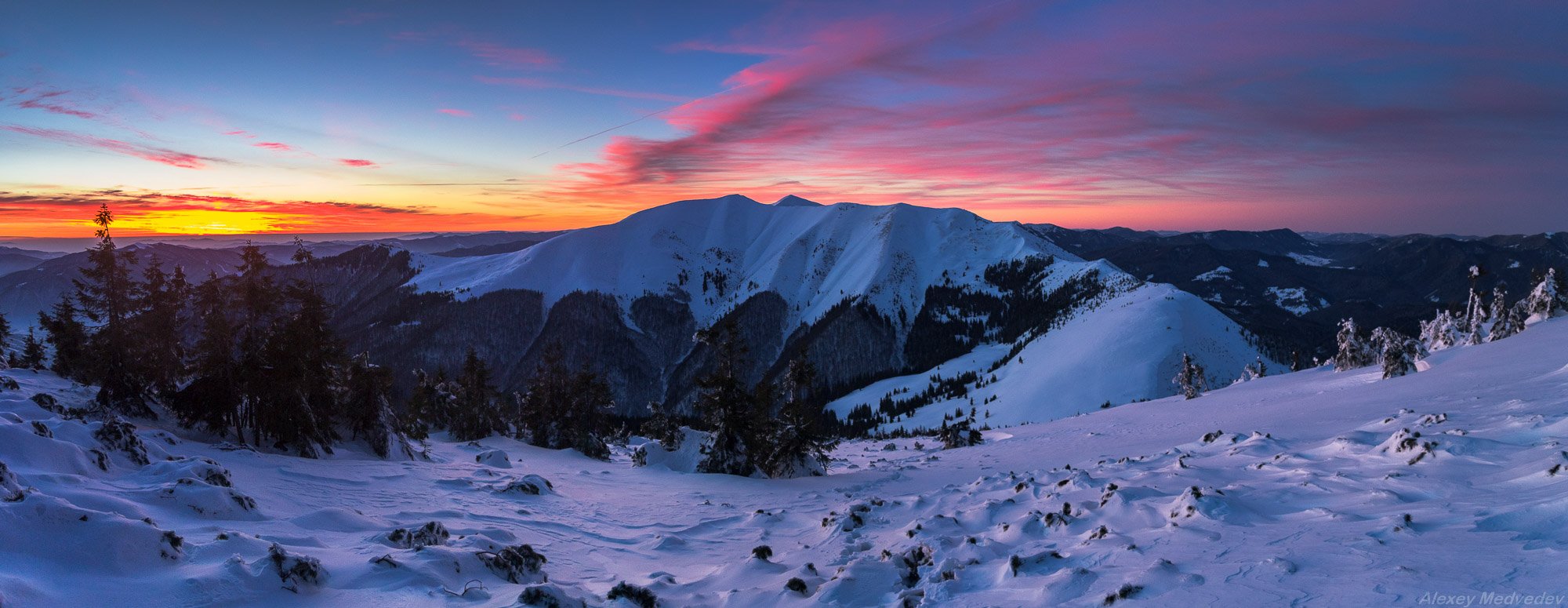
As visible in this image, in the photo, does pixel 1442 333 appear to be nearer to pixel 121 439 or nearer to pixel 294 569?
pixel 294 569

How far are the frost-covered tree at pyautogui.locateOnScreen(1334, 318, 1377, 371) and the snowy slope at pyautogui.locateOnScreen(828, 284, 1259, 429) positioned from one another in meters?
36.3

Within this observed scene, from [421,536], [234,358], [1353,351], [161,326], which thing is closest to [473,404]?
[161,326]

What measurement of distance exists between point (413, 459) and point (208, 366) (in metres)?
7.30

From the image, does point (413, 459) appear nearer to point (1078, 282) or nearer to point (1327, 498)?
point (1327, 498)

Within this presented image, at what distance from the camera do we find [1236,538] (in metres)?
8.42

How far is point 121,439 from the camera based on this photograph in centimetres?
1353

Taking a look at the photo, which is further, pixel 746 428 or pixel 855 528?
pixel 746 428

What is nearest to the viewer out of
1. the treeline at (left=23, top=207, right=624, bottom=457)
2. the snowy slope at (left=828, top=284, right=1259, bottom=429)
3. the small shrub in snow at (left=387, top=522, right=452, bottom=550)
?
the small shrub in snow at (left=387, top=522, right=452, bottom=550)

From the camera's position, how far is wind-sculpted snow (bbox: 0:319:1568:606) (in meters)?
6.94

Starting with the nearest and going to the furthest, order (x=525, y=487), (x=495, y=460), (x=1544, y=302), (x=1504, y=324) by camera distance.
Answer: (x=525, y=487) → (x=495, y=460) → (x=1504, y=324) → (x=1544, y=302)

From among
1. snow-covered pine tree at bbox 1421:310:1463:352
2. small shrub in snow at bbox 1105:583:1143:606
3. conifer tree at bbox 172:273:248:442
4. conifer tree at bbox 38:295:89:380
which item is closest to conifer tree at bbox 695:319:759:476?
conifer tree at bbox 172:273:248:442

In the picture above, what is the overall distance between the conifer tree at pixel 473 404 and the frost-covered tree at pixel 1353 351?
6552 cm

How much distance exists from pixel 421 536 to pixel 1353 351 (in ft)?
207

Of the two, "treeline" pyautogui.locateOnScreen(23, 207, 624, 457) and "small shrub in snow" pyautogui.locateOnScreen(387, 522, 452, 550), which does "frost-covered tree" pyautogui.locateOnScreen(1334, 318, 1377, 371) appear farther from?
"treeline" pyautogui.locateOnScreen(23, 207, 624, 457)
